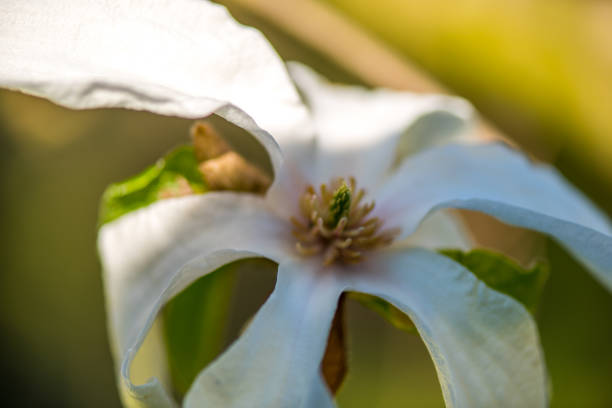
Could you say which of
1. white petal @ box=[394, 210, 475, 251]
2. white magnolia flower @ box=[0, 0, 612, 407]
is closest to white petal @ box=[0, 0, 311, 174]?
white magnolia flower @ box=[0, 0, 612, 407]

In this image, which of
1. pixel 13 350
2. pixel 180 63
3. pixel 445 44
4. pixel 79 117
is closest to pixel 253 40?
pixel 180 63

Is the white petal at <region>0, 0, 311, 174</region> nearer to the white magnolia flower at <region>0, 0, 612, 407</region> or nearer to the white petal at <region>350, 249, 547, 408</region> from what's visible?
the white magnolia flower at <region>0, 0, 612, 407</region>

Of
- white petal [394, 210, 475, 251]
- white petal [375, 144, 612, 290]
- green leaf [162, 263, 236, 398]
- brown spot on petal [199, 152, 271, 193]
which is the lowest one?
green leaf [162, 263, 236, 398]

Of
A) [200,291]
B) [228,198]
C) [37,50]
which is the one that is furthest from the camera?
[200,291]

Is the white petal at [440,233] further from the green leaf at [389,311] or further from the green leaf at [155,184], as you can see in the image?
the green leaf at [155,184]

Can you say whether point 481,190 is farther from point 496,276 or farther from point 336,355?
point 336,355

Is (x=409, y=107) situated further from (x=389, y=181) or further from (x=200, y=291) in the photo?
(x=200, y=291)

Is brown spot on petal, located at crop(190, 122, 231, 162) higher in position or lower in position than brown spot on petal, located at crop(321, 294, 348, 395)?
higher

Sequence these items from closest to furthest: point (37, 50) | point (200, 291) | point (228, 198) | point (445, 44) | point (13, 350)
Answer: point (37, 50)
point (228, 198)
point (200, 291)
point (445, 44)
point (13, 350)
